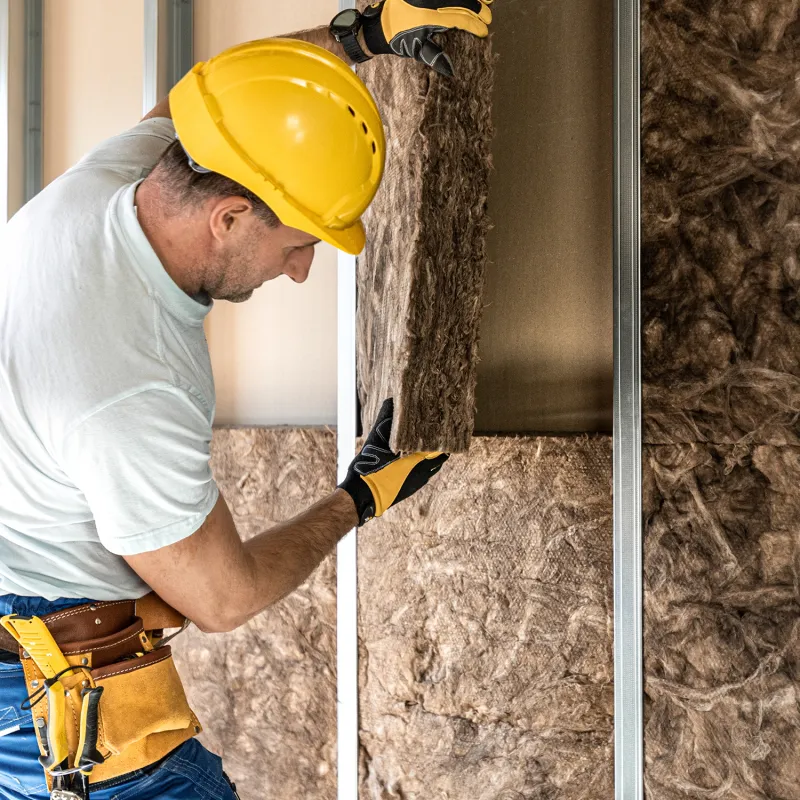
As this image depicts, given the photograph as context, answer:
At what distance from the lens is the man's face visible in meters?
1.25

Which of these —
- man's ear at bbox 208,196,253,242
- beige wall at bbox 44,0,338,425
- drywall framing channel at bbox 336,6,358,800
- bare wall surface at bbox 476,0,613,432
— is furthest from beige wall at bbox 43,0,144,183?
man's ear at bbox 208,196,253,242

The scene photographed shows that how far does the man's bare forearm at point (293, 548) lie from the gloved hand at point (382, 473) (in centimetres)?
3

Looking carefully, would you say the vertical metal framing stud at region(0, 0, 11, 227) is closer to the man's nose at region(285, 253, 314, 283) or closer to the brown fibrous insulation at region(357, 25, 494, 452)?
the brown fibrous insulation at region(357, 25, 494, 452)

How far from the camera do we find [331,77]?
1.22 m

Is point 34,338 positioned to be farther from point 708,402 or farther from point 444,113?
point 708,402

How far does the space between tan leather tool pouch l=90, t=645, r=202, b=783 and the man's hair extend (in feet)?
2.45

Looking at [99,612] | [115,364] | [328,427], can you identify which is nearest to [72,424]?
[115,364]

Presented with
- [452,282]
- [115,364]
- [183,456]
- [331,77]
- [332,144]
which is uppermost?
[331,77]

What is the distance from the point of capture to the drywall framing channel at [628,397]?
62.5 inches

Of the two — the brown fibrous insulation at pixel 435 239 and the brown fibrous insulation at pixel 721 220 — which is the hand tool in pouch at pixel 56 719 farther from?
the brown fibrous insulation at pixel 721 220

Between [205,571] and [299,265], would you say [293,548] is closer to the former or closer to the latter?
[205,571]

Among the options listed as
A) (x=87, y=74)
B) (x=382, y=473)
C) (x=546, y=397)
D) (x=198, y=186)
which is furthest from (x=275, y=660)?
(x=87, y=74)

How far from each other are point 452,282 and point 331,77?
48 cm

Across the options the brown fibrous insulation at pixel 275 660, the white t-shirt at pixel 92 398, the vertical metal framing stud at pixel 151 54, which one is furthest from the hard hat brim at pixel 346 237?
the vertical metal framing stud at pixel 151 54
